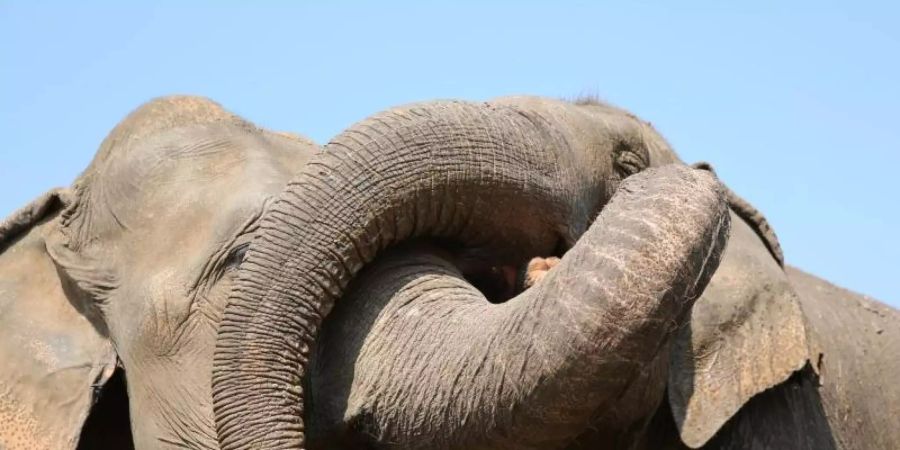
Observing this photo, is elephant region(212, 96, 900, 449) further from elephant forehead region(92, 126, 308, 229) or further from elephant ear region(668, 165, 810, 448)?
elephant forehead region(92, 126, 308, 229)

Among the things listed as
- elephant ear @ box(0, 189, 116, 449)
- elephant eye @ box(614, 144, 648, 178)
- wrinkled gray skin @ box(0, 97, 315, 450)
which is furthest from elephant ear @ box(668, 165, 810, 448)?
elephant ear @ box(0, 189, 116, 449)

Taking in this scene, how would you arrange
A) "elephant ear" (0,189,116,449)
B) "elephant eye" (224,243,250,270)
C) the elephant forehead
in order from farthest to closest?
"elephant ear" (0,189,116,449)
the elephant forehead
"elephant eye" (224,243,250,270)

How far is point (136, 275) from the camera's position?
4883 millimetres

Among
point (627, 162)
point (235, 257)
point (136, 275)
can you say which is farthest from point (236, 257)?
point (627, 162)

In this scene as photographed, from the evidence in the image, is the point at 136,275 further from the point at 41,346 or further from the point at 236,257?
the point at 41,346

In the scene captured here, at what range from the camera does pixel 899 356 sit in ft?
24.4

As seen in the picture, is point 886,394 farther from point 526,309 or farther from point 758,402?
point 526,309

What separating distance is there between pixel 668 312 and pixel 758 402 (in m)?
2.31

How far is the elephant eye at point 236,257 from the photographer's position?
14.8 ft

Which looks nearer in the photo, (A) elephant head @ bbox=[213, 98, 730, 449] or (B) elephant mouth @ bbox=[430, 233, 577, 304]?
(A) elephant head @ bbox=[213, 98, 730, 449]

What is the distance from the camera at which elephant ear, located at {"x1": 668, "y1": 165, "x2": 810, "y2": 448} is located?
5195 millimetres

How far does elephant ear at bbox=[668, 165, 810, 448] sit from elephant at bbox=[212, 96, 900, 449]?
0.02 m

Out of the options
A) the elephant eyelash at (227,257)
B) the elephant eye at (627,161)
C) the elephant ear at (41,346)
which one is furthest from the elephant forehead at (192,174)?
the elephant eye at (627,161)

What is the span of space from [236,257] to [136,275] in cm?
47
